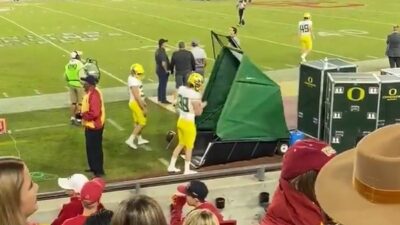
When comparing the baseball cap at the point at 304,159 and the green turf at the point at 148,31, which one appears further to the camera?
the green turf at the point at 148,31

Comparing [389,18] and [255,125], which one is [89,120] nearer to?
[255,125]

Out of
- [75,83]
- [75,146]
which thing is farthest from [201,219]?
[75,83]

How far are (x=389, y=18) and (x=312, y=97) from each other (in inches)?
855

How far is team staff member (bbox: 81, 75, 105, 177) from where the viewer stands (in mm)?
10195

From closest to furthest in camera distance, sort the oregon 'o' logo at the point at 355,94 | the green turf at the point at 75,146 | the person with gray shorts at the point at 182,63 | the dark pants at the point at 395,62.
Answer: the oregon 'o' logo at the point at 355,94 < the green turf at the point at 75,146 < the person with gray shorts at the point at 182,63 < the dark pants at the point at 395,62

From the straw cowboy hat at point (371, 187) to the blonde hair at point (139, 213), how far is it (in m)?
1.00

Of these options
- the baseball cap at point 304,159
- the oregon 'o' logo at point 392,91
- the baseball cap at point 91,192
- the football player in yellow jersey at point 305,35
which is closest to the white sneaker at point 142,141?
the oregon 'o' logo at point 392,91

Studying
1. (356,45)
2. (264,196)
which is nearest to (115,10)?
(356,45)

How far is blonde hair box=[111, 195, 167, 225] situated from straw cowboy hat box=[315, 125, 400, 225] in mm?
1005

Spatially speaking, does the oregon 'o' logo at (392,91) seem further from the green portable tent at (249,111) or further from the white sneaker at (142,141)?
the white sneaker at (142,141)

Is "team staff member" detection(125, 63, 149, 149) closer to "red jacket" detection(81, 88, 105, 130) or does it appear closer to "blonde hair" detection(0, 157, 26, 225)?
→ "red jacket" detection(81, 88, 105, 130)

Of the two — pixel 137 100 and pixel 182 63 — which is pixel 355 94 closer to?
pixel 137 100

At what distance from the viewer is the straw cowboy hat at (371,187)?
85.4 inches

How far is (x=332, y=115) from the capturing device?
10.8 meters
